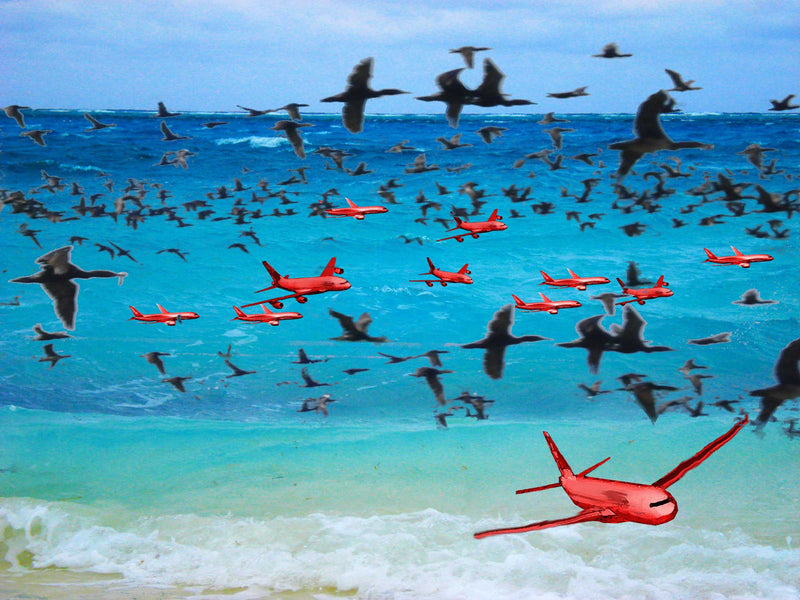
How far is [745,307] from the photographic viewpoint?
8.91ft

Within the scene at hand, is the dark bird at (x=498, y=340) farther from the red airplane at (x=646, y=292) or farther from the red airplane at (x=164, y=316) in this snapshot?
the red airplane at (x=164, y=316)

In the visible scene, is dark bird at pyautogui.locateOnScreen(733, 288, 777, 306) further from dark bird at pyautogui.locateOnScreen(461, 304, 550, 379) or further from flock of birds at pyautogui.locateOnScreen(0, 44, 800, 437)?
dark bird at pyautogui.locateOnScreen(461, 304, 550, 379)

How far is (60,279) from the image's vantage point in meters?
2.59

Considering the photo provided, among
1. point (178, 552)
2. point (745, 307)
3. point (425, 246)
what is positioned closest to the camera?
point (178, 552)

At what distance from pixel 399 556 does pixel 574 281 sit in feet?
4.25

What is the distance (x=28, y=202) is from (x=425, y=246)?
1.79 meters

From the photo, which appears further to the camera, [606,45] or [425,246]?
[425,246]

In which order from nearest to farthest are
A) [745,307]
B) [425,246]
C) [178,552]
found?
[178,552], [745,307], [425,246]

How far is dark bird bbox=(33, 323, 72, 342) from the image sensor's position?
2.83 m

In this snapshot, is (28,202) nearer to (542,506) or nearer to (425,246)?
(425,246)

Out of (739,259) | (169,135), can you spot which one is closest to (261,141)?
(169,135)

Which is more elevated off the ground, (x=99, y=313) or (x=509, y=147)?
(x=509, y=147)

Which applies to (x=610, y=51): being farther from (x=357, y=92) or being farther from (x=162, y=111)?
(x=162, y=111)

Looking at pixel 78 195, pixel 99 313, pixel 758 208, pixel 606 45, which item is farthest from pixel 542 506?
pixel 78 195
